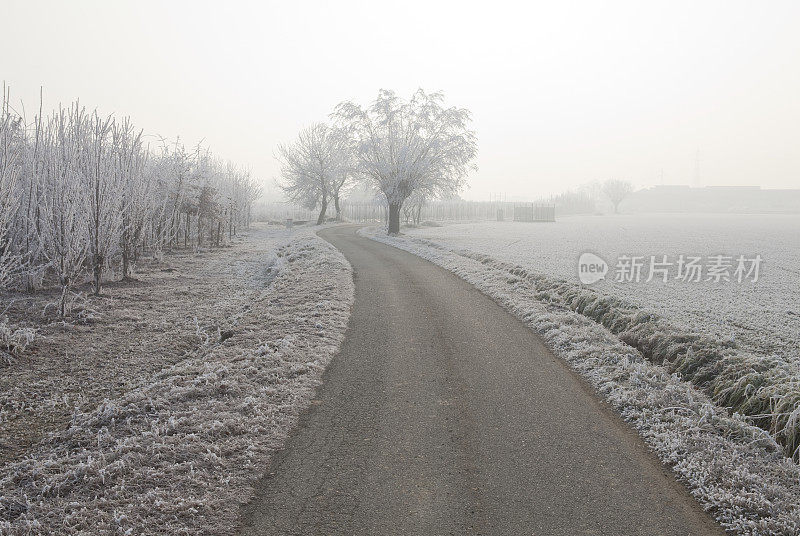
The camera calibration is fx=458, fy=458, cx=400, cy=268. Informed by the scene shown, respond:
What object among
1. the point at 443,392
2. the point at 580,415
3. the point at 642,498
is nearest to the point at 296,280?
the point at 443,392

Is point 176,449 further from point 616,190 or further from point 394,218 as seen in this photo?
point 616,190

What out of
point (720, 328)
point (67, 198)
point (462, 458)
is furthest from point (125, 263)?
point (720, 328)

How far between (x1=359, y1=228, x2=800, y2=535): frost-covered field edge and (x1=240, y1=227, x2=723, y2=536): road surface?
0.87 feet

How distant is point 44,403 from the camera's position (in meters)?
6.90

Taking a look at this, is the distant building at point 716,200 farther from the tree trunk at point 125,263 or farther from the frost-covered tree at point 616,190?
the tree trunk at point 125,263

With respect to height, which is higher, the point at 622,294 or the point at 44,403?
the point at 622,294

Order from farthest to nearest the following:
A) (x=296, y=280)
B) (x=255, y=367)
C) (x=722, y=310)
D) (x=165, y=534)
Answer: (x=296, y=280), (x=722, y=310), (x=255, y=367), (x=165, y=534)

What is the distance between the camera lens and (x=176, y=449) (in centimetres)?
499

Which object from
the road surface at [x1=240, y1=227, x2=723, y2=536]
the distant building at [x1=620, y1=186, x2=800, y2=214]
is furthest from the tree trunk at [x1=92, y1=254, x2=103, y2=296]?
the distant building at [x1=620, y1=186, x2=800, y2=214]

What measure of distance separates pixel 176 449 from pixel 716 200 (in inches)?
8168

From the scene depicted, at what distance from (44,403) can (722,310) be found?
44.9 feet

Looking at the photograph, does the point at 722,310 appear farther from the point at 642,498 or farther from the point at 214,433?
the point at 214,433

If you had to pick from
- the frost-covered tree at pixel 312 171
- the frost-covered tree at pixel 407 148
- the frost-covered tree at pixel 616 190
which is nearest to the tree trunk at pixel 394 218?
the frost-covered tree at pixel 407 148

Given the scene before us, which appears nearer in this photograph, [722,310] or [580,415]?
[580,415]
